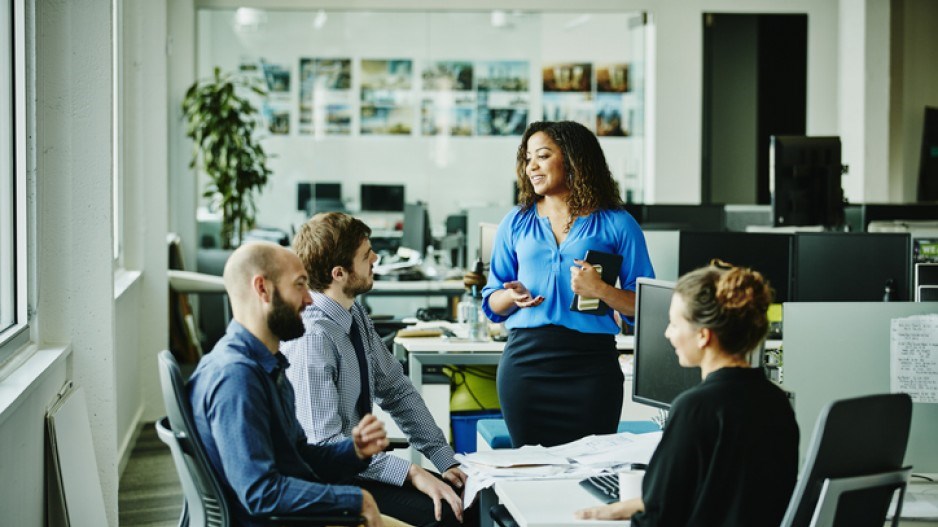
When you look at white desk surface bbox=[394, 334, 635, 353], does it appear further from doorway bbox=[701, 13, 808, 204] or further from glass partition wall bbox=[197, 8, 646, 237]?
doorway bbox=[701, 13, 808, 204]

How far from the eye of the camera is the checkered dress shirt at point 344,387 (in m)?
2.83

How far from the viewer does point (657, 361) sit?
3.08 meters

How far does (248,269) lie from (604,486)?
0.95 m

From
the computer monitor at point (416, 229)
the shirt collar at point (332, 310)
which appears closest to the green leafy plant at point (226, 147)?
the computer monitor at point (416, 229)

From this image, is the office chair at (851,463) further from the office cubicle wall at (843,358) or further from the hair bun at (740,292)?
the office cubicle wall at (843,358)

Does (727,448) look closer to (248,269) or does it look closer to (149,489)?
(248,269)

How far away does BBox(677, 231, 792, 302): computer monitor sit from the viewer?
485 cm

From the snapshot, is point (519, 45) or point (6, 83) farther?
point (519, 45)

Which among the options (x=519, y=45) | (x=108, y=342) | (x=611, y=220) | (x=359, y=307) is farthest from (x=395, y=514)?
(x=519, y=45)

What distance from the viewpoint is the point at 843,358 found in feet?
10.0

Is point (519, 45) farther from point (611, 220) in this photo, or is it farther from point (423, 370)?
point (611, 220)

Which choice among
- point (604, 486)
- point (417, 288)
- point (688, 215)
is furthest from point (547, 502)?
point (417, 288)

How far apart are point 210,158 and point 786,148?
4.97 m

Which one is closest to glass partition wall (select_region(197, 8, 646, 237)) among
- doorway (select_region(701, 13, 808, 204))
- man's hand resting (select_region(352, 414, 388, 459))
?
doorway (select_region(701, 13, 808, 204))
